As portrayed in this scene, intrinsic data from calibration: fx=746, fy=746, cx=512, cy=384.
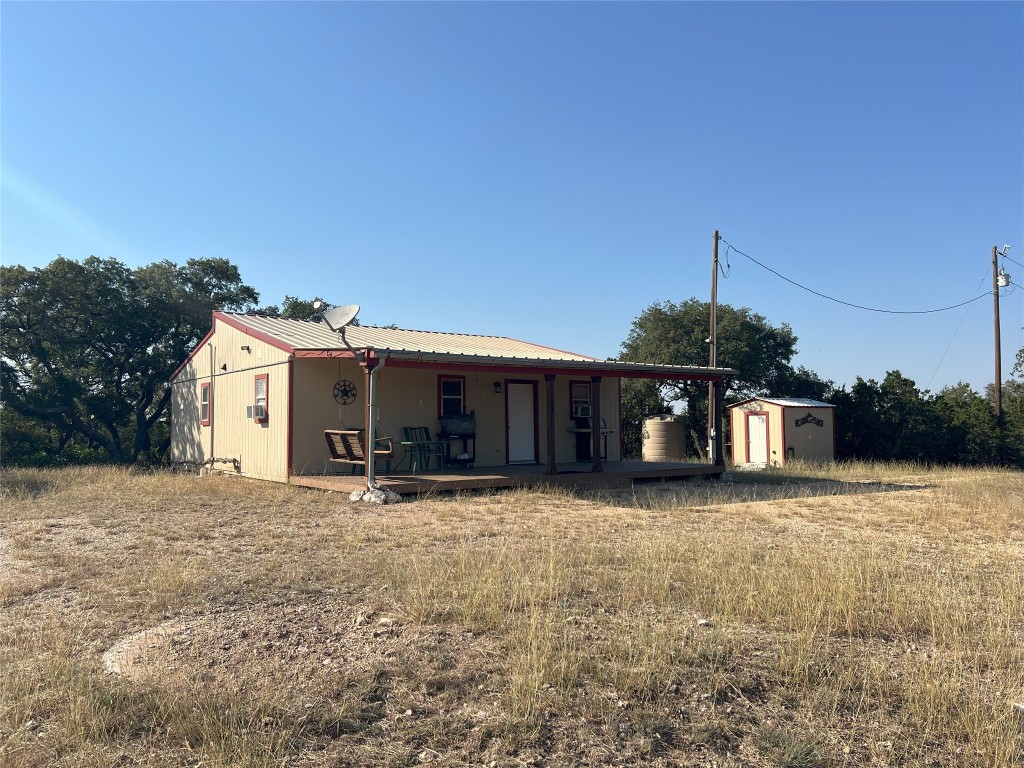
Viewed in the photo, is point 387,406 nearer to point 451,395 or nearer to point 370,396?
point 451,395

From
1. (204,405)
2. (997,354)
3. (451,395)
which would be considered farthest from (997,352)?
(204,405)

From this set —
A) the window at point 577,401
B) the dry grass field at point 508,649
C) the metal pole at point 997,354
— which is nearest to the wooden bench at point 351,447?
the dry grass field at point 508,649

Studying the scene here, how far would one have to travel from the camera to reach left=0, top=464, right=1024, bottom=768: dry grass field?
300 cm

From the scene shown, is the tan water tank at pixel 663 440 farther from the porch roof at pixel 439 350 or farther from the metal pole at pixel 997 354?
the metal pole at pixel 997 354

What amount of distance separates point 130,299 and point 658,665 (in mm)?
24155

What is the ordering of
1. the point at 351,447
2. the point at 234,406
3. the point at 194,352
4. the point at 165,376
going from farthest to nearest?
the point at 165,376, the point at 194,352, the point at 234,406, the point at 351,447

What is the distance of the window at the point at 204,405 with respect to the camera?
16.9m

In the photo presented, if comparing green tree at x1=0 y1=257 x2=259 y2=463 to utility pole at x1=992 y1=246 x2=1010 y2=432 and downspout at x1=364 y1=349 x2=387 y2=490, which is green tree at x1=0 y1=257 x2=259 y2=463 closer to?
downspout at x1=364 y1=349 x2=387 y2=490

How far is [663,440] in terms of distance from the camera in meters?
20.8

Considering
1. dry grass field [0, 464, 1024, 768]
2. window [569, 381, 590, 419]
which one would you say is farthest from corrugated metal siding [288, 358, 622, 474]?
dry grass field [0, 464, 1024, 768]

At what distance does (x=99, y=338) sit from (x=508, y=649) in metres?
23.6

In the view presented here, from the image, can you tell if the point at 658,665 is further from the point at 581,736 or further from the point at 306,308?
the point at 306,308

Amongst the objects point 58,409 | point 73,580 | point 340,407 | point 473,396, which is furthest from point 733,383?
point 73,580

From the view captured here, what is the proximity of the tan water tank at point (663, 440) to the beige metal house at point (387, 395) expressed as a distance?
397 centimetres
